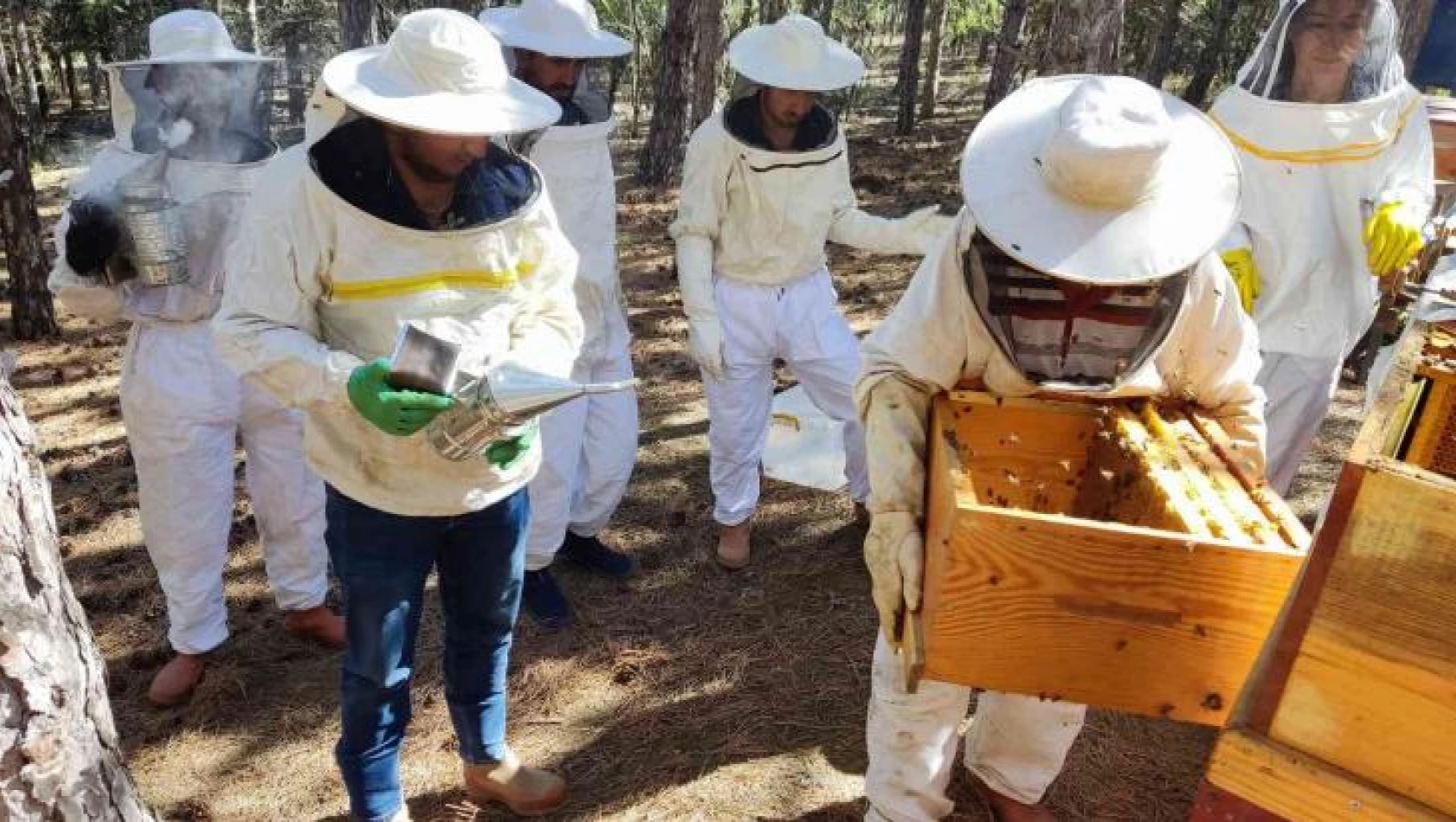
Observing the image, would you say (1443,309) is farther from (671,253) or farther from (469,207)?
(671,253)

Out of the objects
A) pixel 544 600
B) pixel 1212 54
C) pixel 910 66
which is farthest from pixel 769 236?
pixel 1212 54

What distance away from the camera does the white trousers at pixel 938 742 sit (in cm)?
237

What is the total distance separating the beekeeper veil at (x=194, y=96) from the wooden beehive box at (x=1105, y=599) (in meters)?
2.54

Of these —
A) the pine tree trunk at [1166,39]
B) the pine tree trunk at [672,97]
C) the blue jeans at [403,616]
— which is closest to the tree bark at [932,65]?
the pine tree trunk at [1166,39]

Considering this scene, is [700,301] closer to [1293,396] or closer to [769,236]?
[769,236]

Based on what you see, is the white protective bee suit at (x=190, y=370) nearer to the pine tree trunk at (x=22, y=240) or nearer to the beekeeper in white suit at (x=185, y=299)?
the beekeeper in white suit at (x=185, y=299)

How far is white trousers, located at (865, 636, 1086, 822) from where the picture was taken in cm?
237

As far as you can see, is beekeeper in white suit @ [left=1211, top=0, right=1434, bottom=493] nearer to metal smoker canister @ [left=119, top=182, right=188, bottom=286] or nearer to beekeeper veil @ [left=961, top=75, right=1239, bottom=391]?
→ beekeeper veil @ [left=961, top=75, right=1239, bottom=391]

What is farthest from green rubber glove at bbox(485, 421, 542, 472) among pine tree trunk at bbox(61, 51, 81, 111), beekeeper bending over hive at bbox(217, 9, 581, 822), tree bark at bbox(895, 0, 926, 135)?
pine tree trunk at bbox(61, 51, 81, 111)

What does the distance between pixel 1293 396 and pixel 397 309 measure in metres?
2.92

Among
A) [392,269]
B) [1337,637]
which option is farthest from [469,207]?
[1337,637]

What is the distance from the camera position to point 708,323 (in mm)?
3801

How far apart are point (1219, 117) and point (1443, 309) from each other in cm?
171

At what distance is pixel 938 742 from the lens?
94.7 inches
